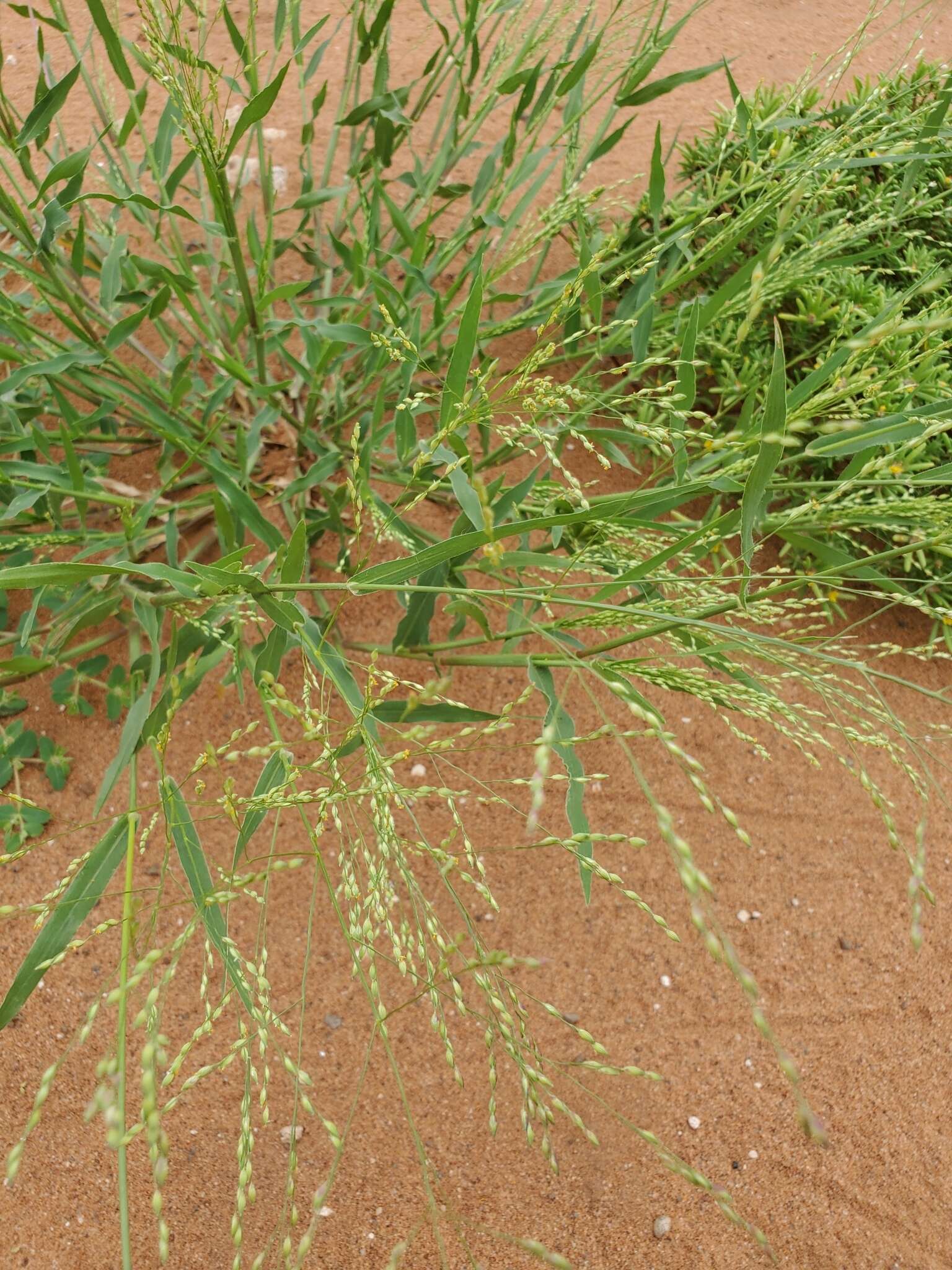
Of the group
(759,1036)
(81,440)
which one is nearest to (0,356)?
(81,440)

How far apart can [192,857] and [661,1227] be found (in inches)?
41.3

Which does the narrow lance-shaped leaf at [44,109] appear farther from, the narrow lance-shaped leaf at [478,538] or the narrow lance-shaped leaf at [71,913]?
the narrow lance-shaped leaf at [71,913]

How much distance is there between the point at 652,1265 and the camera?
144cm

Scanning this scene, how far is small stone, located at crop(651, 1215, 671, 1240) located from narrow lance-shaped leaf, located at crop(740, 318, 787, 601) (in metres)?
1.14

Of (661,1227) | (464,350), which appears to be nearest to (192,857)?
(464,350)

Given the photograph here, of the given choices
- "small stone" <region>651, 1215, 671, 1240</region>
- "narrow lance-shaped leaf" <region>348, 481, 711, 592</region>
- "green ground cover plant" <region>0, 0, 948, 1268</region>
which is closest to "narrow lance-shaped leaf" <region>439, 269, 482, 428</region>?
"green ground cover plant" <region>0, 0, 948, 1268</region>

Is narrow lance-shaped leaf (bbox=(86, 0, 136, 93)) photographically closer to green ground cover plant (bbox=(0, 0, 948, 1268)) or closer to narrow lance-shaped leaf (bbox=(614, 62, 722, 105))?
green ground cover plant (bbox=(0, 0, 948, 1268))

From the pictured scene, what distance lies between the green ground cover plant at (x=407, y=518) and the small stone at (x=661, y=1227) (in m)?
0.13

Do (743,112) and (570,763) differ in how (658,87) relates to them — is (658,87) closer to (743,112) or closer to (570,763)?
(743,112)

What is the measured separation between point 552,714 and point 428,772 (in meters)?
1.12

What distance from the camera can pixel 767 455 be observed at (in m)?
0.83

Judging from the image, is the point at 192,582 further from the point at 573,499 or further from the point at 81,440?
the point at 81,440

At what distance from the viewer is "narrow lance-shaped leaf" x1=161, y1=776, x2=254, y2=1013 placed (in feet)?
2.84

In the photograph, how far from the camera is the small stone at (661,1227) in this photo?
1.46 meters
